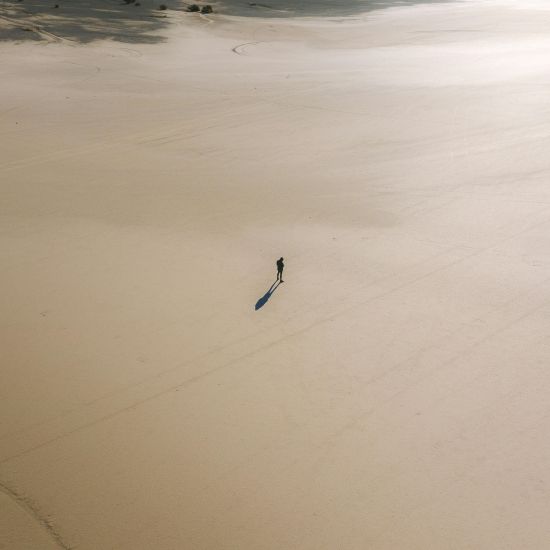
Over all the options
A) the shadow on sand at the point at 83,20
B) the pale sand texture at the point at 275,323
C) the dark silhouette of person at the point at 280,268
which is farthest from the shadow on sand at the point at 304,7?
the dark silhouette of person at the point at 280,268

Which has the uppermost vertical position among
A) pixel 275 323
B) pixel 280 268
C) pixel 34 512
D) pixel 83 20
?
pixel 83 20

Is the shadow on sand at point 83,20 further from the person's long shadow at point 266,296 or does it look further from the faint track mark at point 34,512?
the faint track mark at point 34,512

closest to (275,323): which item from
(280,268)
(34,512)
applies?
(280,268)

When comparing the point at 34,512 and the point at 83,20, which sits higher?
the point at 83,20

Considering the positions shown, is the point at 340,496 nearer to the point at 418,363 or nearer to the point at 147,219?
the point at 418,363

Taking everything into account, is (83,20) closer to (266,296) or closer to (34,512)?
(266,296)

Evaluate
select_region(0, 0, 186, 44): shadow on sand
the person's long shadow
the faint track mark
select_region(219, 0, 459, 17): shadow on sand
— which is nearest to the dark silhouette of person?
the person's long shadow
